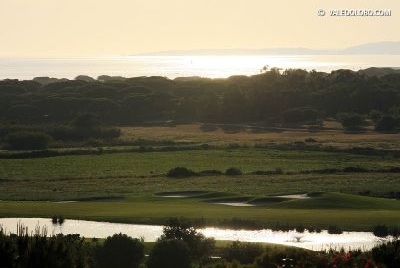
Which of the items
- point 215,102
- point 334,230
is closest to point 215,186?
point 334,230

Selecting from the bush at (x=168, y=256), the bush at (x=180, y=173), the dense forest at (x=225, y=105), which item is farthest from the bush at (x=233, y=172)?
the dense forest at (x=225, y=105)

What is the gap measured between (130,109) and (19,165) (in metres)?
62.3

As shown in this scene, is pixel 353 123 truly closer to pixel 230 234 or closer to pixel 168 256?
pixel 230 234

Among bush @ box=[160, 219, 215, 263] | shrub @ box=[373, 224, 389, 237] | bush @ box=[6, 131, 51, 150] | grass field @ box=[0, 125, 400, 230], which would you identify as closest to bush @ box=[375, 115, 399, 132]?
grass field @ box=[0, 125, 400, 230]

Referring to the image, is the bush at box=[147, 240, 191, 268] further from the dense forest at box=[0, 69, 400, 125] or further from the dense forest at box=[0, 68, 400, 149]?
the dense forest at box=[0, 69, 400, 125]

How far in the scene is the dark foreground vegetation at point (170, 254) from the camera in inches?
927

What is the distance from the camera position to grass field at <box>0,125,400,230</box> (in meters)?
46.3

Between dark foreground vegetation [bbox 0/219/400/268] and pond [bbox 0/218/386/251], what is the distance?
470 cm

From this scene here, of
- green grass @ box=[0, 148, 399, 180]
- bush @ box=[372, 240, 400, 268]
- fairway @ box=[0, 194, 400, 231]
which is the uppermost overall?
bush @ box=[372, 240, 400, 268]

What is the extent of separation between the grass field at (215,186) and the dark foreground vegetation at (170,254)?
408 inches

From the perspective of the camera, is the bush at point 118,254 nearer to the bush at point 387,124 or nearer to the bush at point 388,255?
the bush at point 388,255

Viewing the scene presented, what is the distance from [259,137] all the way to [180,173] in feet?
127

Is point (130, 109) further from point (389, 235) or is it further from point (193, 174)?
point (389, 235)

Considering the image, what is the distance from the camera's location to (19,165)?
249 feet
